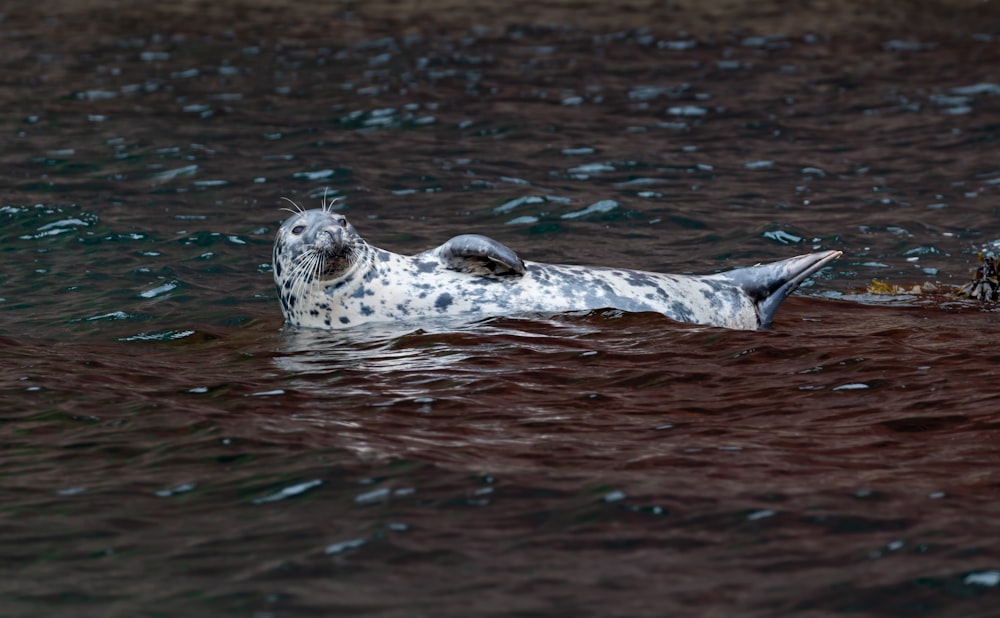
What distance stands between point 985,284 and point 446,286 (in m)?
3.62

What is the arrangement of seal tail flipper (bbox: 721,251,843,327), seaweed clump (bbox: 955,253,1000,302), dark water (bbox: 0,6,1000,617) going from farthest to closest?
1. seaweed clump (bbox: 955,253,1000,302)
2. seal tail flipper (bbox: 721,251,843,327)
3. dark water (bbox: 0,6,1000,617)

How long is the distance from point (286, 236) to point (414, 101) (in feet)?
27.8

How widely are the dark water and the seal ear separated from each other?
342 millimetres

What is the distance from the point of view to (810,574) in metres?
3.93

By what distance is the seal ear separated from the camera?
7473mm

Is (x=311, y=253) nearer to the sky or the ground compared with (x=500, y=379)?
nearer to the sky

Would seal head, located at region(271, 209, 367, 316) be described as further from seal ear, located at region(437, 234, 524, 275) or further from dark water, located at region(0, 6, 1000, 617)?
seal ear, located at region(437, 234, 524, 275)

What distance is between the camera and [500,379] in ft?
21.1

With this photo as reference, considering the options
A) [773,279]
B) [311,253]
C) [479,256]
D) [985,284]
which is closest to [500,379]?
[479,256]

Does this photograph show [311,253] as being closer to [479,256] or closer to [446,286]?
[446,286]

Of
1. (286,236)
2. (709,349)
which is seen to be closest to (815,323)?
(709,349)

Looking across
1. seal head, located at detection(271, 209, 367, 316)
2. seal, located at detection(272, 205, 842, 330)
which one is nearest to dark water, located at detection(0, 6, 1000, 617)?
seal, located at detection(272, 205, 842, 330)

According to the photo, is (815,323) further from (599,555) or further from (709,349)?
(599,555)

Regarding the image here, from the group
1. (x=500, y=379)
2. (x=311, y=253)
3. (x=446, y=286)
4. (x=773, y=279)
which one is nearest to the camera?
(x=500, y=379)
